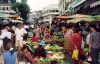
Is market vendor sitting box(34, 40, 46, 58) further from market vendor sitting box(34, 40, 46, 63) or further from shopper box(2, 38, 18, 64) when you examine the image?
shopper box(2, 38, 18, 64)

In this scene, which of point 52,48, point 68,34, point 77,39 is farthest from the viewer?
point 68,34

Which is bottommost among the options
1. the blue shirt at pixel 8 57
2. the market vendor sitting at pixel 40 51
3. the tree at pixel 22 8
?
the tree at pixel 22 8

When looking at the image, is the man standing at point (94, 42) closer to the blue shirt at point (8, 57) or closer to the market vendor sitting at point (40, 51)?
the market vendor sitting at point (40, 51)

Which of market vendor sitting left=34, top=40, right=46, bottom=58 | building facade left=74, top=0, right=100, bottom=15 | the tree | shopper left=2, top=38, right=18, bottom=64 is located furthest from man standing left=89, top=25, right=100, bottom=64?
the tree

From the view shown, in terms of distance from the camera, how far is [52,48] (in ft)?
46.4

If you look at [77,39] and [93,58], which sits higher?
[77,39]

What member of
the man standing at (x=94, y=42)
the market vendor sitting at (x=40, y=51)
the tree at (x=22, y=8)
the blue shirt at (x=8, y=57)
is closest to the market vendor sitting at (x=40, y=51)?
the market vendor sitting at (x=40, y=51)

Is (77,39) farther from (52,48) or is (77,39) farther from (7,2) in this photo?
(7,2)

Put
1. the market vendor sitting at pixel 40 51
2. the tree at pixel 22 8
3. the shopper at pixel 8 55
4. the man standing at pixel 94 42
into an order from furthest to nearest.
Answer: the tree at pixel 22 8
the man standing at pixel 94 42
the market vendor sitting at pixel 40 51
the shopper at pixel 8 55

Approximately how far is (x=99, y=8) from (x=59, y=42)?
27.9ft

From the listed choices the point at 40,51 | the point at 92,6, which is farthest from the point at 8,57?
the point at 92,6

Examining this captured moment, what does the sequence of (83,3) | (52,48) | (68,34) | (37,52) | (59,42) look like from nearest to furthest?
(37,52), (52,48), (68,34), (59,42), (83,3)

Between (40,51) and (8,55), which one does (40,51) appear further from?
(8,55)

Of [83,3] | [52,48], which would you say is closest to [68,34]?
[52,48]
